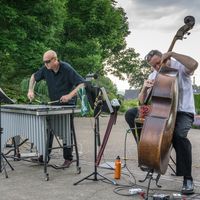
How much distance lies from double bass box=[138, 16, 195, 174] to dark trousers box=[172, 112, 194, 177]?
0.77 ft

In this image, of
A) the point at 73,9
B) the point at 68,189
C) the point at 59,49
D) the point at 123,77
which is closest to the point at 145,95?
the point at 68,189

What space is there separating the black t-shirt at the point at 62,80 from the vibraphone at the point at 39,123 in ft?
1.95

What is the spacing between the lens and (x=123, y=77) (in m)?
43.1

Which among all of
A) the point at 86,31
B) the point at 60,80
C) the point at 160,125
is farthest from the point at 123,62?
the point at 160,125

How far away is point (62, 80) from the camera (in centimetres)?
721

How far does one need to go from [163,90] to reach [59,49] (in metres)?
19.0

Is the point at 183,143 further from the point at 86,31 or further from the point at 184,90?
the point at 86,31

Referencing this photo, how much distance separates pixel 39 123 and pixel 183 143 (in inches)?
86.4

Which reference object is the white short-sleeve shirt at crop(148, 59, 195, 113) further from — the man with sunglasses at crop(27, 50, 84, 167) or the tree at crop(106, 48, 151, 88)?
the tree at crop(106, 48, 151, 88)

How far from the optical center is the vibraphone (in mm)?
6387

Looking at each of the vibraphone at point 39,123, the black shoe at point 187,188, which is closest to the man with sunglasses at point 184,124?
the black shoe at point 187,188

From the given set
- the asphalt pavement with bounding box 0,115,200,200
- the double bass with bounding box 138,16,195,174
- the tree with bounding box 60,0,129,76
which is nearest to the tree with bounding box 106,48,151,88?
the tree with bounding box 60,0,129,76

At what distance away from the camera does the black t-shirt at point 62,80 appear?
714cm

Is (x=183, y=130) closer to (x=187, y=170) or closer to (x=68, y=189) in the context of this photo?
(x=187, y=170)
